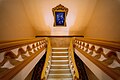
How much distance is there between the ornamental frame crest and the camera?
6594mm

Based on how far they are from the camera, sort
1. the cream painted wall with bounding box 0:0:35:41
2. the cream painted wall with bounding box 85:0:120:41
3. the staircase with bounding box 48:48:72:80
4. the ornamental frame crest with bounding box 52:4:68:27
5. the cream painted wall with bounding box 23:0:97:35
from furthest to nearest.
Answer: the ornamental frame crest with bounding box 52:4:68:27, the cream painted wall with bounding box 23:0:97:35, the staircase with bounding box 48:48:72:80, the cream painted wall with bounding box 85:0:120:41, the cream painted wall with bounding box 0:0:35:41

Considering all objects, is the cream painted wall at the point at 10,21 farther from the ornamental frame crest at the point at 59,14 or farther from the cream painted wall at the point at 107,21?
the cream painted wall at the point at 107,21

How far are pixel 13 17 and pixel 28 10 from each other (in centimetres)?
183

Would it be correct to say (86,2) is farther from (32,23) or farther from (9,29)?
(9,29)

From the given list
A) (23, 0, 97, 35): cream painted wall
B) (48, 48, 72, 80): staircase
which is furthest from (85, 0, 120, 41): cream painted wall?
(48, 48, 72, 80): staircase

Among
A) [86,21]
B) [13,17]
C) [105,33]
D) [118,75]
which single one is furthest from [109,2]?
[118,75]

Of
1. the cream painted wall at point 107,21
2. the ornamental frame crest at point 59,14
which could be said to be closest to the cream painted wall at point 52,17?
the ornamental frame crest at point 59,14

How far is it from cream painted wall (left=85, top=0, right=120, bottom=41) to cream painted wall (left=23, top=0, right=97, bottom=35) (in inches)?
21.0

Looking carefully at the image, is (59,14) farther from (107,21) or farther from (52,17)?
(107,21)

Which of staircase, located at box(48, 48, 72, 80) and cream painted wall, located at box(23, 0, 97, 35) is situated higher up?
cream painted wall, located at box(23, 0, 97, 35)

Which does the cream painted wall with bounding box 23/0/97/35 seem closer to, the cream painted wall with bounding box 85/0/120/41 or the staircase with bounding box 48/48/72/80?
the cream painted wall with bounding box 85/0/120/41

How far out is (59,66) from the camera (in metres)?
5.23

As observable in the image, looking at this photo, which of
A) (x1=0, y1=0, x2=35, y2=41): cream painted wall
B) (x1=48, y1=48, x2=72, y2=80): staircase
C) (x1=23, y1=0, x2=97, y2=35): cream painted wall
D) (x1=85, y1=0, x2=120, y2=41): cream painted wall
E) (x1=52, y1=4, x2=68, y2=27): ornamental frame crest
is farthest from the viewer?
(x1=52, y1=4, x2=68, y2=27): ornamental frame crest

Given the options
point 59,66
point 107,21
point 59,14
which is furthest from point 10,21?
point 107,21
